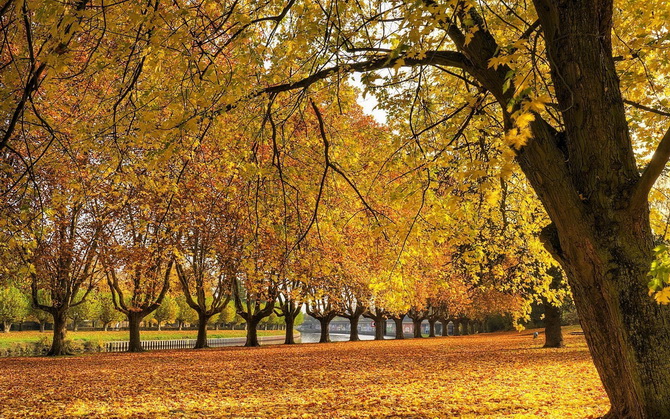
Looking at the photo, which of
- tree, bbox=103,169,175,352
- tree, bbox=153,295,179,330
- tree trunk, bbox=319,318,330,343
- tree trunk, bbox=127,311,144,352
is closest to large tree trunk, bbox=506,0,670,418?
tree, bbox=103,169,175,352

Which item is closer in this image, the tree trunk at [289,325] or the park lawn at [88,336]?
the park lawn at [88,336]

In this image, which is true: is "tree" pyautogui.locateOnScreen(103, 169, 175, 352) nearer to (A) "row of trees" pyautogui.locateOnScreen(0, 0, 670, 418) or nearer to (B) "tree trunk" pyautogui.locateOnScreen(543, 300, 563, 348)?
(A) "row of trees" pyautogui.locateOnScreen(0, 0, 670, 418)

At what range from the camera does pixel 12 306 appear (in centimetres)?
5291

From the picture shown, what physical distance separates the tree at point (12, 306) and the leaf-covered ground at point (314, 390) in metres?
45.9

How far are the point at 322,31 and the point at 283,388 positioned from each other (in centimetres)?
688

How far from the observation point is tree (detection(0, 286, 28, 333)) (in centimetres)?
5194

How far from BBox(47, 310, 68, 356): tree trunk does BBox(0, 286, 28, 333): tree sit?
126 ft

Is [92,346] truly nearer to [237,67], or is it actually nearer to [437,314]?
[237,67]

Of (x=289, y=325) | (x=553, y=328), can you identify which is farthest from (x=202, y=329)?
(x=553, y=328)

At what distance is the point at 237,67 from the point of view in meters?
5.79

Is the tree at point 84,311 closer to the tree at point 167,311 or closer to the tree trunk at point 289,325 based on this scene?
the tree at point 167,311

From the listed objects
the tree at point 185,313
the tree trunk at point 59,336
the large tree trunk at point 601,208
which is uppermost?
the large tree trunk at point 601,208

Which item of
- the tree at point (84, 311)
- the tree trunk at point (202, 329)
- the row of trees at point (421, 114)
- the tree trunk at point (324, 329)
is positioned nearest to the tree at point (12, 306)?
the tree at point (84, 311)

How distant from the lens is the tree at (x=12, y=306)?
51.9m
